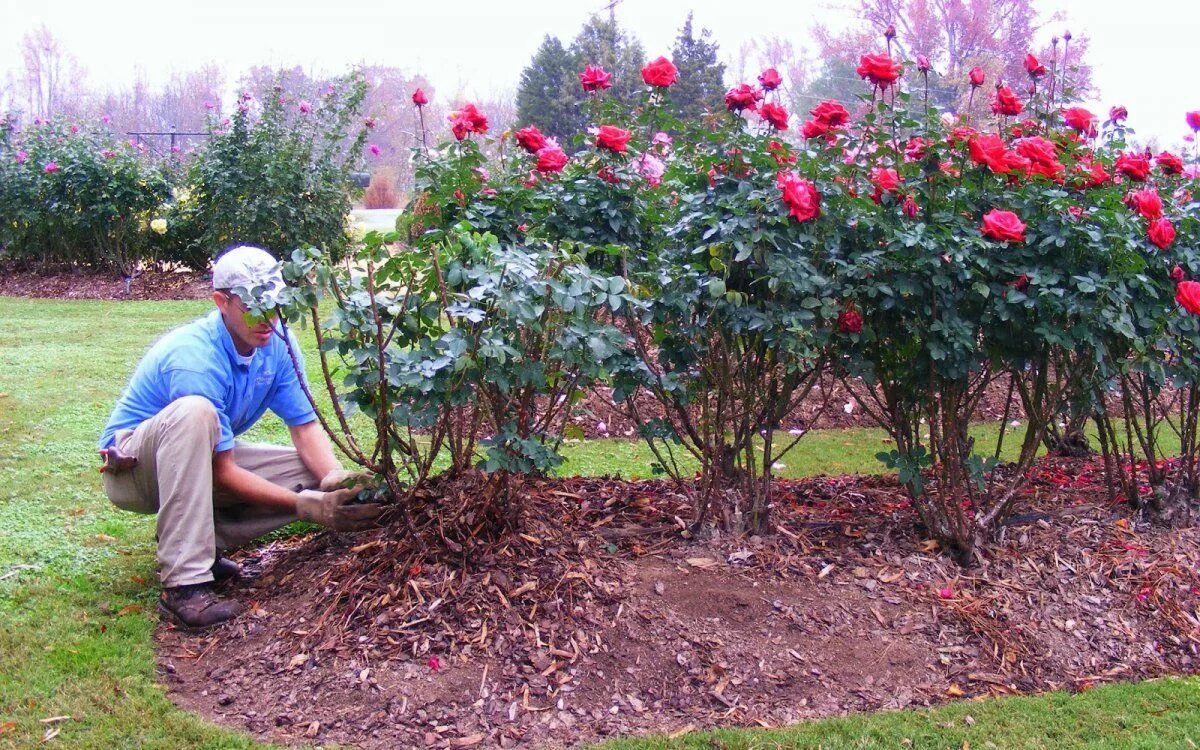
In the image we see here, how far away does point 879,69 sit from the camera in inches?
121

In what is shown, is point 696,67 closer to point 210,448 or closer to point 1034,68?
point 1034,68

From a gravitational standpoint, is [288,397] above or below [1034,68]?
below

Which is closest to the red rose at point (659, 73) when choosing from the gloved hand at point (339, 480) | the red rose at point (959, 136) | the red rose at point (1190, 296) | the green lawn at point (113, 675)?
the red rose at point (959, 136)

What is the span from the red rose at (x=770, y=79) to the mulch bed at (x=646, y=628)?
5.06 ft

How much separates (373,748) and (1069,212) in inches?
103

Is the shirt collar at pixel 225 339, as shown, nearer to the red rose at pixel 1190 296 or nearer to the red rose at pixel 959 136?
the red rose at pixel 959 136

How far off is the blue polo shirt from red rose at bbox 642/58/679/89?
1.53 metres

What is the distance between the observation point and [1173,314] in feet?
11.4

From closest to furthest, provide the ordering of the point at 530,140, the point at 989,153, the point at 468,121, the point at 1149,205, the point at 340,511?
the point at 989,153
the point at 1149,205
the point at 340,511
the point at 530,140
the point at 468,121

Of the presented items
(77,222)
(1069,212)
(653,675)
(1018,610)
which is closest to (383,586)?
(653,675)

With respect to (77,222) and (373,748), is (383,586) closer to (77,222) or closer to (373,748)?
(373,748)

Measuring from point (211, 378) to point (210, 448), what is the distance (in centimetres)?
22

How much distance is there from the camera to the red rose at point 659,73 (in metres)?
3.53

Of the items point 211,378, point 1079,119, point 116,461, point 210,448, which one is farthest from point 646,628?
point 1079,119
